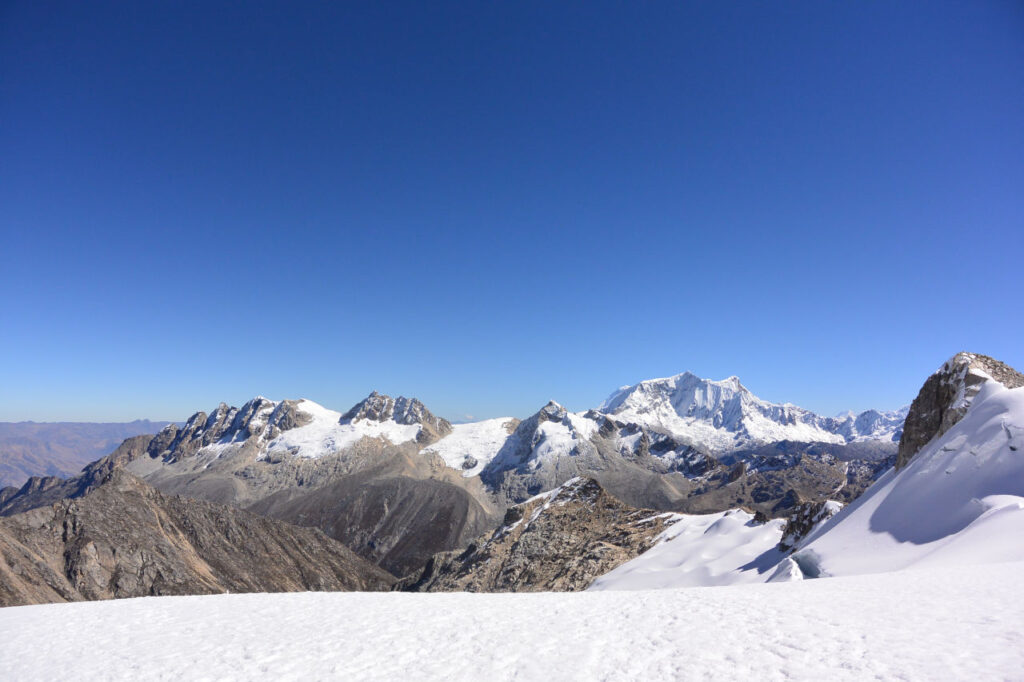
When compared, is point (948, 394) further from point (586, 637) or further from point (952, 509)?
point (586, 637)

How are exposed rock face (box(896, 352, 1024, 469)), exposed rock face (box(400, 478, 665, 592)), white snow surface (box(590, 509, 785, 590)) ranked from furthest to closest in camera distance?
1. exposed rock face (box(400, 478, 665, 592))
2. white snow surface (box(590, 509, 785, 590))
3. exposed rock face (box(896, 352, 1024, 469))

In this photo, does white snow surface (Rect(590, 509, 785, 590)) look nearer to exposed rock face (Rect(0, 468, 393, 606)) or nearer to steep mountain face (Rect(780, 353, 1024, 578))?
steep mountain face (Rect(780, 353, 1024, 578))

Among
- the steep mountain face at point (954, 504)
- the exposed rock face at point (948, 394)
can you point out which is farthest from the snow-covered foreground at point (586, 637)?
the exposed rock face at point (948, 394)

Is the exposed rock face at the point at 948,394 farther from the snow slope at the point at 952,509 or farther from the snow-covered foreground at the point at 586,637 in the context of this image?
the snow-covered foreground at the point at 586,637

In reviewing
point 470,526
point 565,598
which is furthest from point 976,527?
point 470,526

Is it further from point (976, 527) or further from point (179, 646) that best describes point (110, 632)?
point (976, 527)

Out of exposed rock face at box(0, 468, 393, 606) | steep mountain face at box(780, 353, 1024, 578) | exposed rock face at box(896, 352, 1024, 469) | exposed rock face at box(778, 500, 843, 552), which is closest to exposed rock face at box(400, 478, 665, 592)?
exposed rock face at box(778, 500, 843, 552)
